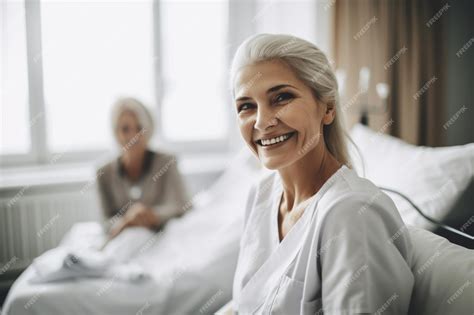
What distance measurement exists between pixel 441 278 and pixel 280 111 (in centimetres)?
49

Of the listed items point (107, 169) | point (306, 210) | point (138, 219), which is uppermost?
point (306, 210)

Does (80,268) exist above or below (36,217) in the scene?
above

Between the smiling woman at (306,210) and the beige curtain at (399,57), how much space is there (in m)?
0.64

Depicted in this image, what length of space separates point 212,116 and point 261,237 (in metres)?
2.55

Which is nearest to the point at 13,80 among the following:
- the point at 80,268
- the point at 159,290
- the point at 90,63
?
the point at 90,63

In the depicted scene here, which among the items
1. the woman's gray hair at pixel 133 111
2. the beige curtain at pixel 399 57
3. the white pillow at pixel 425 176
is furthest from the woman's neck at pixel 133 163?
the white pillow at pixel 425 176

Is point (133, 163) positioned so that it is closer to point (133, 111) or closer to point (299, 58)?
point (133, 111)

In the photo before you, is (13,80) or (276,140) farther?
(13,80)

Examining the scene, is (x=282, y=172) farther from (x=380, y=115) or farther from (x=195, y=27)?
(x=195, y=27)

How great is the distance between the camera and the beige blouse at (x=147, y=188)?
2.48 meters

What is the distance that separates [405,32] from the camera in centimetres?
197

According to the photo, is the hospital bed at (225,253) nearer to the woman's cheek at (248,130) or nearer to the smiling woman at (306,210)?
the smiling woman at (306,210)

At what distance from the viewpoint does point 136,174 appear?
8.48 feet

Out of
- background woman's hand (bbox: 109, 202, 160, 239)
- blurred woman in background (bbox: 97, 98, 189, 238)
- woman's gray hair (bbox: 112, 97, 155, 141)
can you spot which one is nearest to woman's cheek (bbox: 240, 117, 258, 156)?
background woman's hand (bbox: 109, 202, 160, 239)
